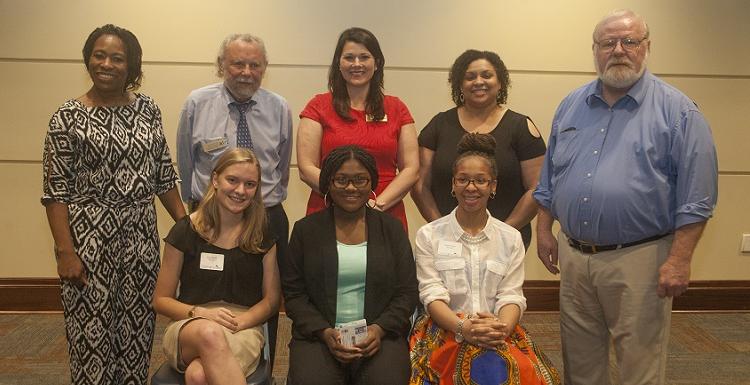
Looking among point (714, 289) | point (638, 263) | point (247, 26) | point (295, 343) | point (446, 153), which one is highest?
point (247, 26)

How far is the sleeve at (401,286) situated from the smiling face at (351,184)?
0.17 meters

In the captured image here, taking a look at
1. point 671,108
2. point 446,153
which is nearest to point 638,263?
point 671,108

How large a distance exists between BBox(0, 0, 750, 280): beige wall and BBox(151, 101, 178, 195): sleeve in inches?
66.4

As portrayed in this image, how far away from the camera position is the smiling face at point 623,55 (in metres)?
2.47

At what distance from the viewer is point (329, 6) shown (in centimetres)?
436

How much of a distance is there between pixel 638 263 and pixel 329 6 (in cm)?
267

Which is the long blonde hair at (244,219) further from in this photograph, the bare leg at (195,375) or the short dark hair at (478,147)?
the short dark hair at (478,147)

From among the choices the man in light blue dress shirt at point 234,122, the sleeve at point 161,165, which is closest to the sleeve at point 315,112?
the man in light blue dress shirt at point 234,122

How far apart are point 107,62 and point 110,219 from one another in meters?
0.59

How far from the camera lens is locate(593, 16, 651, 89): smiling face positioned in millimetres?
2475

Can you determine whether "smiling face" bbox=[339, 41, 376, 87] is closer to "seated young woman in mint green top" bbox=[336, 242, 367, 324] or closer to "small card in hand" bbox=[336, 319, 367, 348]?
"seated young woman in mint green top" bbox=[336, 242, 367, 324]

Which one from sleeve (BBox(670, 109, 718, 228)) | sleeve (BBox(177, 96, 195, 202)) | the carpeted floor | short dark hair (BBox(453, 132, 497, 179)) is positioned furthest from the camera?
the carpeted floor

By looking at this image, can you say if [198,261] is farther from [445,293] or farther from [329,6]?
[329,6]

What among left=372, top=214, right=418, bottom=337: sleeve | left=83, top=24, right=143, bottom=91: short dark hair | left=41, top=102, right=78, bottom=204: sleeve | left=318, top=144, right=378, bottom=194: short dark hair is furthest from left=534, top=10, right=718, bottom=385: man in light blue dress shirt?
left=41, top=102, right=78, bottom=204: sleeve
